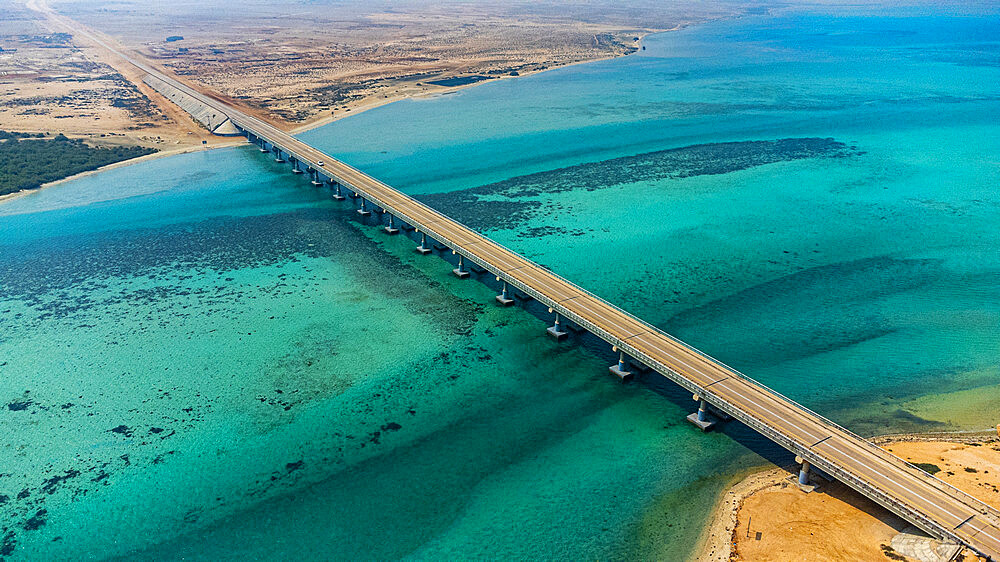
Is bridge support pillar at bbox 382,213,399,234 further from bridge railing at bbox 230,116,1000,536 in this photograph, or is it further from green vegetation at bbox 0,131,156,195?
green vegetation at bbox 0,131,156,195

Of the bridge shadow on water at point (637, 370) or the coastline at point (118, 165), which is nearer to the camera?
the bridge shadow on water at point (637, 370)

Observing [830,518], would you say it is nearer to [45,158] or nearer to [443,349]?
[443,349]

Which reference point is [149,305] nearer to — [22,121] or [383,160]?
[383,160]

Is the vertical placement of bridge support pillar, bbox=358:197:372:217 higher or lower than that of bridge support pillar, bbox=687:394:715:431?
higher

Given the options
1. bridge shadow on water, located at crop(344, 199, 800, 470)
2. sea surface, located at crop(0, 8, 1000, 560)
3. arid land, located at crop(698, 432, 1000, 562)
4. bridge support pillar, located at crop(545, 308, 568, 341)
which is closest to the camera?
arid land, located at crop(698, 432, 1000, 562)

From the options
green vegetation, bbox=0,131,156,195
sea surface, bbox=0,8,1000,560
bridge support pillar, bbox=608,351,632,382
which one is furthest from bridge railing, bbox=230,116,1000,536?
green vegetation, bbox=0,131,156,195

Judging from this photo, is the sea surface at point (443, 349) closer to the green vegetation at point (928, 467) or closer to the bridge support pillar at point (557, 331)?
the bridge support pillar at point (557, 331)

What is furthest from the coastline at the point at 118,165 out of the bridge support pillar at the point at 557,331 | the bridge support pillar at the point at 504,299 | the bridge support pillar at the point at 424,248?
the bridge support pillar at the point at 557,331
